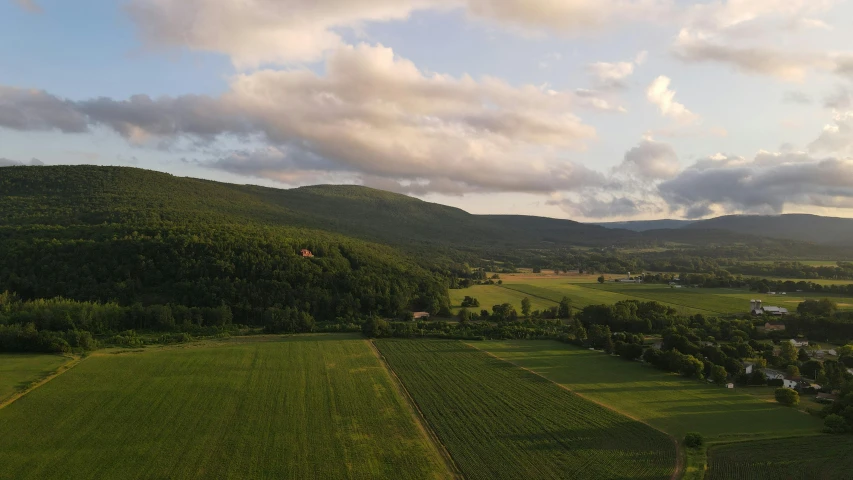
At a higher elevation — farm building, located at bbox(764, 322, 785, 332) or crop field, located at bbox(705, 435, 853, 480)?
farm building, located at bbox(764, 322, 785, 332)

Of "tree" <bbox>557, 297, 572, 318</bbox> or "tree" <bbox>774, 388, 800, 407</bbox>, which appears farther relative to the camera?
"tree" <bbox>557, 297, 572, 318</bbox>

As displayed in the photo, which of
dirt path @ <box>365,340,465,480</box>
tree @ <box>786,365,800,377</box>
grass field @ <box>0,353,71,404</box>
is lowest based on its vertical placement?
grass field @ <box>0,353,71,404</box>

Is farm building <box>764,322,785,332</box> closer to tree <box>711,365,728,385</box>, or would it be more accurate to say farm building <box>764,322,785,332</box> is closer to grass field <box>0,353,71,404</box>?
tree <box>711,365,728,385</box>

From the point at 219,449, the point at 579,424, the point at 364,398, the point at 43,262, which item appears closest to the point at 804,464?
the point at 579,424

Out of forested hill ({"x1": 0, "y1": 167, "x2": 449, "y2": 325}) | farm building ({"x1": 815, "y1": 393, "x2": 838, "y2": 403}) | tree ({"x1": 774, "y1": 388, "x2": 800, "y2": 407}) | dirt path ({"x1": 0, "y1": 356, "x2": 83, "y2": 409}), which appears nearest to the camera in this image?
dirt path ({"x1": 0, "y1": 356, "x2": 83, "y2": 409})

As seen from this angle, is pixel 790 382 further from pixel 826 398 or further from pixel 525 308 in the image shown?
pixel 525 308

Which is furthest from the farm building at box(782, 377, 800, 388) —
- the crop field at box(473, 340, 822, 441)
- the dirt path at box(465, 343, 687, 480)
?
the dirt path at box(465, 343, 687, 480)

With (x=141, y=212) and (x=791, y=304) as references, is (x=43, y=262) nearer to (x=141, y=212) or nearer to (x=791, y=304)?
(x=141, y=212)
